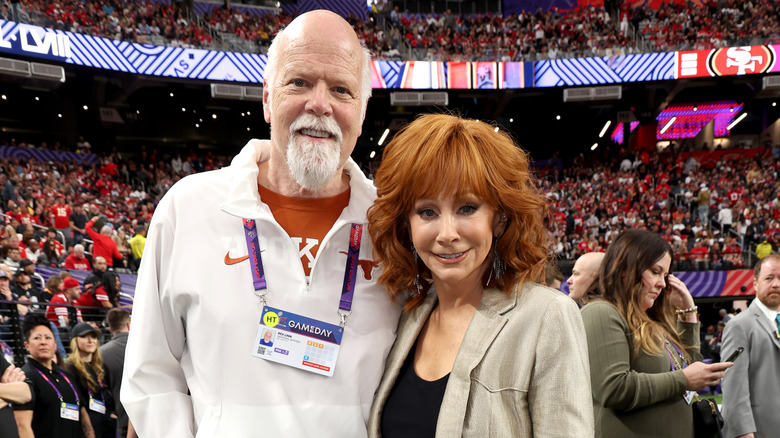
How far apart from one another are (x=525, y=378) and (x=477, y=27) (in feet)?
74.5

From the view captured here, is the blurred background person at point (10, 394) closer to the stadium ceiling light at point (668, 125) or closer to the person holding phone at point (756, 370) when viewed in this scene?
the person holding phone at point (756, 370)

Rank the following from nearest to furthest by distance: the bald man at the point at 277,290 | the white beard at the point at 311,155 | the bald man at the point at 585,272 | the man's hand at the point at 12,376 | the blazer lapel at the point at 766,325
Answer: the bald man at the point at 277,290
the white beard at the point at 311,155
the blazer lapel at the point at 766,325
the bald man at the point at 585,272
the man's hand at the point at 12,376

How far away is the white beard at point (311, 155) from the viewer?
1.78 meters

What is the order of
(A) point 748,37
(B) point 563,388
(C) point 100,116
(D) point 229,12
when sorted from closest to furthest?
(B) point 563,388 → (A) point 748,37 → (C) point 100,116 → (D) point 229,12

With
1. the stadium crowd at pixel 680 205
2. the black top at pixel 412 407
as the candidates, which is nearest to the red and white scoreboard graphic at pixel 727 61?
the stadium crowd at pixel 680 205

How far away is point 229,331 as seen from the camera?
1664 mm

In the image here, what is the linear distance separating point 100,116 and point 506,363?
2061 cm

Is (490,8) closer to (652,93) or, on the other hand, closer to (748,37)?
(652,93)

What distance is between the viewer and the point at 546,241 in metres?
1.70

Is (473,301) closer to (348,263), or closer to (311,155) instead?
(348,263)

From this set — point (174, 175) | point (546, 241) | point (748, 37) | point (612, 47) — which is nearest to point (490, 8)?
point (612, 47)

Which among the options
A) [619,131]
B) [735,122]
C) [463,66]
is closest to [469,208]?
[463,66]

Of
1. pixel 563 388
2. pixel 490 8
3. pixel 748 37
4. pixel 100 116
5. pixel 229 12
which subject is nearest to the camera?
pixel 563 388

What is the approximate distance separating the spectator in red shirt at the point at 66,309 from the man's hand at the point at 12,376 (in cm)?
223
